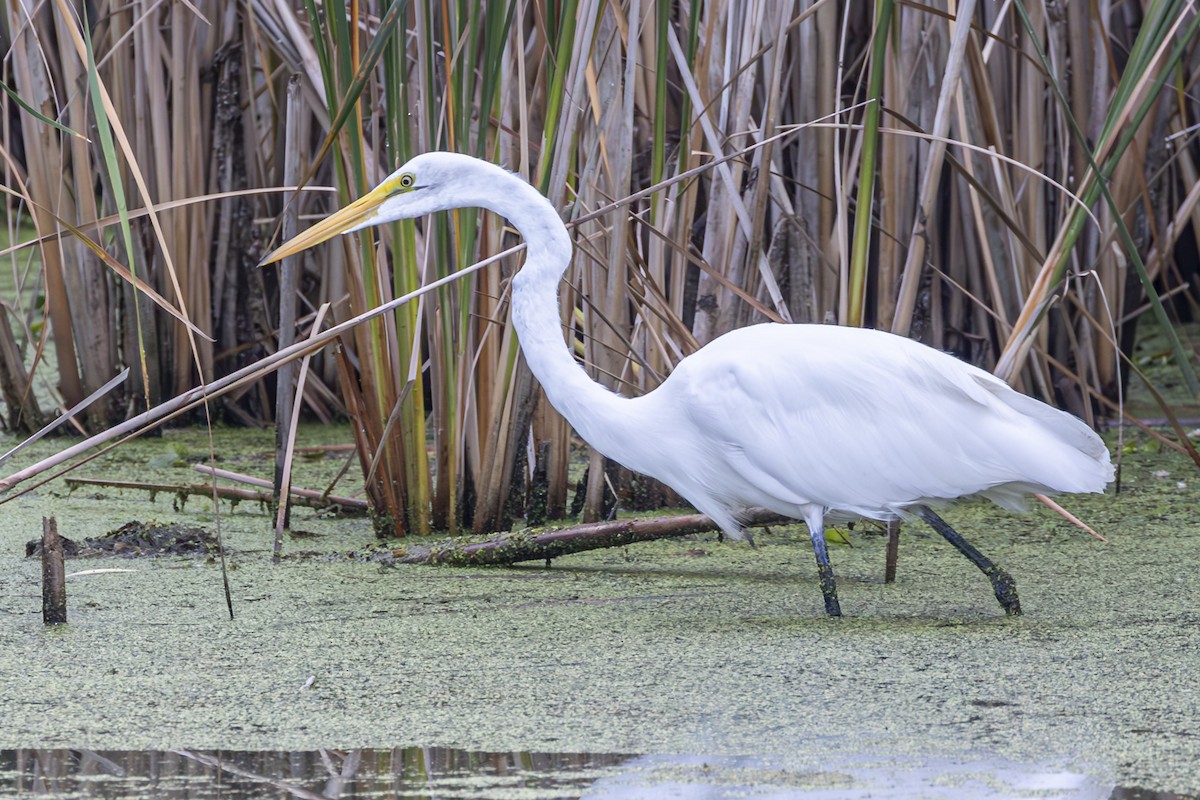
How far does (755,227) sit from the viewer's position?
3.17 metres

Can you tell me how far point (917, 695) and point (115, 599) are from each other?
4.94 ft

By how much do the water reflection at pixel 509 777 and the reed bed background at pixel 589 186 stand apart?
76cm

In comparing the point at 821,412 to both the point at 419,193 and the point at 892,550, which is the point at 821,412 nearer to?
the point at 892,550

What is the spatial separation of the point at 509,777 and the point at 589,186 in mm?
1732

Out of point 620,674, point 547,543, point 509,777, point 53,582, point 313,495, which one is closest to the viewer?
point 509,777

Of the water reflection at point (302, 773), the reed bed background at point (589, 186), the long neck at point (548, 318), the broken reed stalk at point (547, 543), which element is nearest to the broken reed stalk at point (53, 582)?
the reed bed background at point (589, 186)

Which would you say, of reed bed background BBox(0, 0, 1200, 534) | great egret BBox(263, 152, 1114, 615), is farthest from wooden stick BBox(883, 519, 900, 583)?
reed bed background BBox(0, 0, 1200, 534)

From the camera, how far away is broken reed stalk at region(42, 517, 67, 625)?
241 cm

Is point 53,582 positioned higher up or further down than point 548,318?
further down

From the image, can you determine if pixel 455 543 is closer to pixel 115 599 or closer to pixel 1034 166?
pixel 115 599

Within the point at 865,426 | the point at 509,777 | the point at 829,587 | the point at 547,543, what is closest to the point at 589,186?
the point at 547,543

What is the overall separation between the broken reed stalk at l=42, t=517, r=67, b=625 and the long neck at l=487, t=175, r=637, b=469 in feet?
2.88

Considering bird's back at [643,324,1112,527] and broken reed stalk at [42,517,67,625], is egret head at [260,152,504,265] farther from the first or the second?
broken reed stalk at [42,517,67,625]

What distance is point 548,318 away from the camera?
8.92 ft
